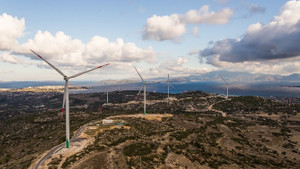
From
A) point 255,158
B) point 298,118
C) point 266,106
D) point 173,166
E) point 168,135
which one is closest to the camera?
point 173,166

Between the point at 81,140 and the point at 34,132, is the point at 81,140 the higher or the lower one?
the higher one

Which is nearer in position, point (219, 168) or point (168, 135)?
point (219, 168)

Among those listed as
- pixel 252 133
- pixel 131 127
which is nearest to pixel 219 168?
pixel 131 127

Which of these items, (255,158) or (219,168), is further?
(255,158)

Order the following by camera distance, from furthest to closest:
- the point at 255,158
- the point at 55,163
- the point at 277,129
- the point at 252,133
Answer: the point at 277,129 < the point at 252,133 < the point at 255,158 < the point at 55,163

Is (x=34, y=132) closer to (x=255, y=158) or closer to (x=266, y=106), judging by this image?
(x=255, y=158)

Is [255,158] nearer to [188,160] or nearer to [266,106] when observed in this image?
[188,160]

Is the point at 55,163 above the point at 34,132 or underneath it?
above

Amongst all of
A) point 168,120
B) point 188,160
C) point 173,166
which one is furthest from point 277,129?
point 173,166

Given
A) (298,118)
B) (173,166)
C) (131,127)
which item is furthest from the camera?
(298,118)
